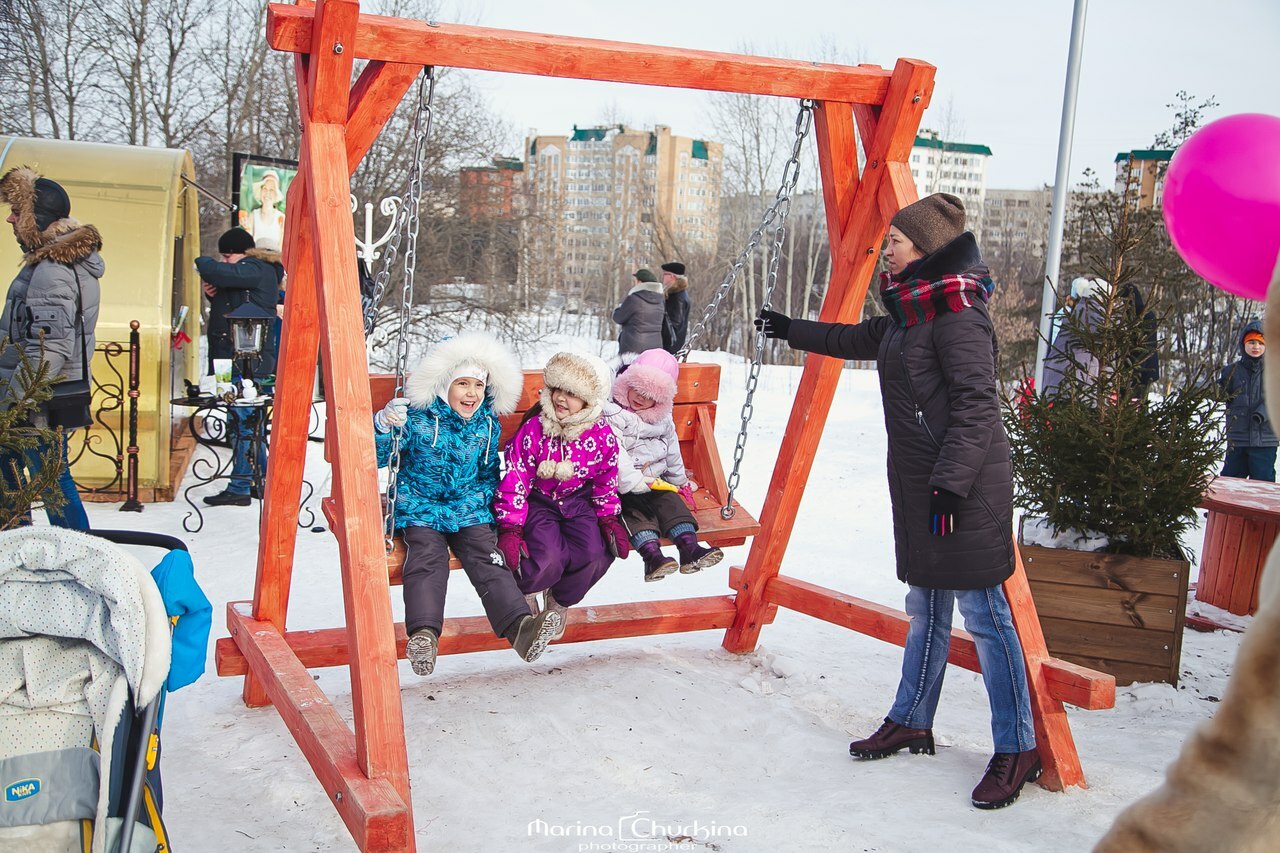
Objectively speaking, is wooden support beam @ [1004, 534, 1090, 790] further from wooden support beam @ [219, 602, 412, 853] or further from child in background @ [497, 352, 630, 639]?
wooden support beam @ [219, 602, 412, 853]

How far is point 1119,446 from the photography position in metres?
5.24

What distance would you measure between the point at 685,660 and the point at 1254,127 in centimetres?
378

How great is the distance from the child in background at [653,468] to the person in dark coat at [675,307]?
24.3ft

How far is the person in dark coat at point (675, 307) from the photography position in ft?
41.7

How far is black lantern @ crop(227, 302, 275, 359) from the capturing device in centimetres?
852

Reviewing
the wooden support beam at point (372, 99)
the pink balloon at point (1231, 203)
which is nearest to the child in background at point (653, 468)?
the wooden support beam at point (372, 99)

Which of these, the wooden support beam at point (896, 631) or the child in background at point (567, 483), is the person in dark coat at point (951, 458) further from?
the child in background at point (567, 483)

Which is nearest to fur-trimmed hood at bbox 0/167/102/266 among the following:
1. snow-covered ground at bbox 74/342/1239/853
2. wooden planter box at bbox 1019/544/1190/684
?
snow-covered ground at bbox 74/342/1239/853

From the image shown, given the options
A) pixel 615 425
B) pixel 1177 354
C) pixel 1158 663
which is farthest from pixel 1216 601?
pixel 1177 354

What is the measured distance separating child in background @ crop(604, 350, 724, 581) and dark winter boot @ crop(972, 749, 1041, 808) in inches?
55.5

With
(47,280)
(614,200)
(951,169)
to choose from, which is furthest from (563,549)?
(951,169)

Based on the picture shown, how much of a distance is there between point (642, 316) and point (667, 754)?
7.74 m

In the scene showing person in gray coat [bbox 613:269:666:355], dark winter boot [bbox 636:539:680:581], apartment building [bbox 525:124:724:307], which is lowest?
dark winter boot [bbox 636:539:680:581]

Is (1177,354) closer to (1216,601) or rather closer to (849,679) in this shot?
(1216,601)
